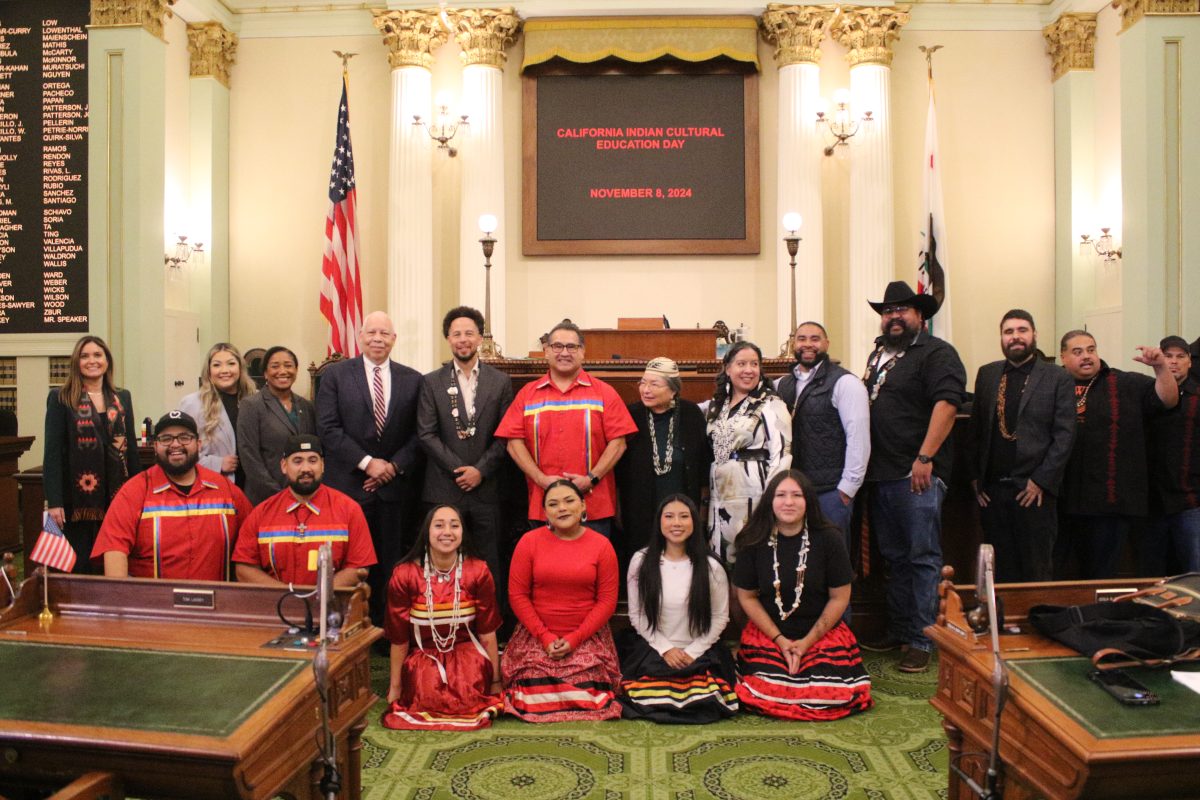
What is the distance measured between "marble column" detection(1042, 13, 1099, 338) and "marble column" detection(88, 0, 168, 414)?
9.26 metres

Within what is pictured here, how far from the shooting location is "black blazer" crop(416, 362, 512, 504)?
176 inches

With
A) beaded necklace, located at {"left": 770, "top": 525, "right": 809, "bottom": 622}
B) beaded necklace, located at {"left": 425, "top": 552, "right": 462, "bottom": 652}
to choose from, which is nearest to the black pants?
beaded necklace, located at {"left": 770, "top": 525, "right": 809, "bottom": 622}

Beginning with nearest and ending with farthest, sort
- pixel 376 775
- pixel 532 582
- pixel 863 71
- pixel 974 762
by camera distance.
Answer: pixel 974 762 → pixel 376 775 → pixel 532 582 → pixel 863 71

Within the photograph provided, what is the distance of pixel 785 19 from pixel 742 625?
7.40 meters

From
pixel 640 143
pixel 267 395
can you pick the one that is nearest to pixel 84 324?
pixel 267 395

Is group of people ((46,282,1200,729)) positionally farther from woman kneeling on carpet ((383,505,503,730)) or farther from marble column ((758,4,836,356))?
marble column ((758,4,836,356))

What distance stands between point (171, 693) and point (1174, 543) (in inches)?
191

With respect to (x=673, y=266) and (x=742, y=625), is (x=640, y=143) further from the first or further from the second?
(x=742, y=625)

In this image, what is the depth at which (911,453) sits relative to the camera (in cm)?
456

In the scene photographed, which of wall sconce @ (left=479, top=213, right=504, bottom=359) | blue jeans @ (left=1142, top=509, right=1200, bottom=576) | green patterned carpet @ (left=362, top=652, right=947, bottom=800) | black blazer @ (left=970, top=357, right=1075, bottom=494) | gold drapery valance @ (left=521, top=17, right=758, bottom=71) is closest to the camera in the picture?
green patterned carpet @ (left=362, top=652, right=947, bottom=800)

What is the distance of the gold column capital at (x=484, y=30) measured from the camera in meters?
9.88

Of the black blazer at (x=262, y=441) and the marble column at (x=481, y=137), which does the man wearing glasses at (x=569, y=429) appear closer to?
the black blazer at (x=262, y=441)

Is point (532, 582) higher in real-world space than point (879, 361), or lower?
lower

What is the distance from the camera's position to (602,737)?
3.66m
